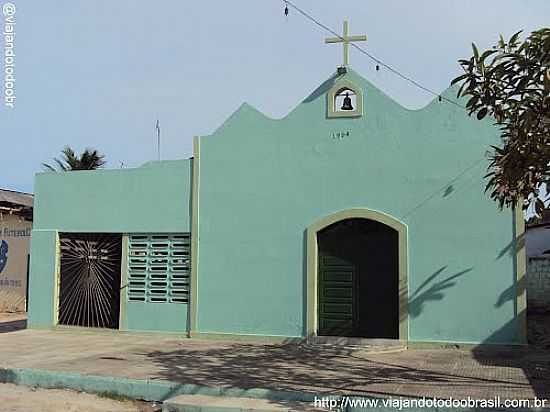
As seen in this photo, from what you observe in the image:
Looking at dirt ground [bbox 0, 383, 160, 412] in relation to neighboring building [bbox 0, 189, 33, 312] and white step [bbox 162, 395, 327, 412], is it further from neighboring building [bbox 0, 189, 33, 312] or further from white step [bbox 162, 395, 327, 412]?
neighboring building [bbox 0, 189, 33, 312]

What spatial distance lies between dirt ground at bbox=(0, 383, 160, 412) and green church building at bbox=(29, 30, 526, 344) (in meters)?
4.83

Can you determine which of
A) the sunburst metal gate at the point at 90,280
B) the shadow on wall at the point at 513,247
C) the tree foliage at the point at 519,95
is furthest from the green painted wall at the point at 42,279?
the tree foliage at the point at 519,95

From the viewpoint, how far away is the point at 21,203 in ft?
75.9

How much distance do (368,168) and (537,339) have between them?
172 inches

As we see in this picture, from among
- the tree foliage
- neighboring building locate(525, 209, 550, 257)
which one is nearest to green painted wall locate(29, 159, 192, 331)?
the tree foliage

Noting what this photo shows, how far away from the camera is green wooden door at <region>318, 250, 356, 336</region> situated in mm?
12641

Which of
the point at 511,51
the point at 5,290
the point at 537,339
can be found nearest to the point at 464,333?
the point at 537,339

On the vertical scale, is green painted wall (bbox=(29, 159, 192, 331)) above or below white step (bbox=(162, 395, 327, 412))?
above

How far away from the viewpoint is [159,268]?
46.6 feet

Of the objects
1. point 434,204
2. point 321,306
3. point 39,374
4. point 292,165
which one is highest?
point 292,165

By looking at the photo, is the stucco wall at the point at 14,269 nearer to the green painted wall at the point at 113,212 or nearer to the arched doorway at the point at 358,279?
the green painted wall at the point at 113,212

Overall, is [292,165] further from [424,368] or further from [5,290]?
[5,290]

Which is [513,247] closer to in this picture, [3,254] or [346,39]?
[346,39]

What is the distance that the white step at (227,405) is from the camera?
24.4 feet
